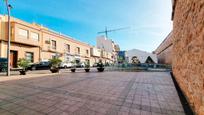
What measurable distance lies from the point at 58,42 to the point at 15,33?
990cm

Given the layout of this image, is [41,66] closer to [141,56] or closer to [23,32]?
[23,32]

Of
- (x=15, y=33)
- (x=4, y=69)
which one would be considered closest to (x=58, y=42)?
(x=15, y=33)

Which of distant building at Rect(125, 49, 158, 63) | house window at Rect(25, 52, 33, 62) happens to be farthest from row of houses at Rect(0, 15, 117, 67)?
distant building at Rect(125, 49, 158, 63)

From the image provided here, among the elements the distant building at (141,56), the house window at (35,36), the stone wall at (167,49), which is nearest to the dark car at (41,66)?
the house window at (35,36)

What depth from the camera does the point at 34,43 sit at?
23.7 m

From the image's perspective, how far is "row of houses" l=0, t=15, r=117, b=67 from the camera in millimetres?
20375

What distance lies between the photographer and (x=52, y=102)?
4.26m

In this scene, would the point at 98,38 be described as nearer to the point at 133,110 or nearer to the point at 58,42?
the point at 58,42

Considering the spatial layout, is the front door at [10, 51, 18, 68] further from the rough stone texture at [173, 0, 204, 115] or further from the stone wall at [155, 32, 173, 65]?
the rough stone texture at [173, 0, 204, 115]

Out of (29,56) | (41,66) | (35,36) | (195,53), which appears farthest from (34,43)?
(195,53)

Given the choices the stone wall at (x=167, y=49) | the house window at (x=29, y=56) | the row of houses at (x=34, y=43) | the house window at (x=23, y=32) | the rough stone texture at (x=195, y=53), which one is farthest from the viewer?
the house window at (x=29, y=56)

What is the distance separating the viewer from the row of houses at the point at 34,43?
20375 mm

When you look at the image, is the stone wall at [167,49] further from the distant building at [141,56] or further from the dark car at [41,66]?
the dark car at [41,66]

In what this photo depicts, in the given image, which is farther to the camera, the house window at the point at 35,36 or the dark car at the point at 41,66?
the house window at the point at 35,36
